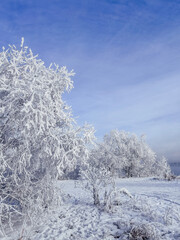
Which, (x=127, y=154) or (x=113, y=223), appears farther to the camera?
(x=127, y=154)

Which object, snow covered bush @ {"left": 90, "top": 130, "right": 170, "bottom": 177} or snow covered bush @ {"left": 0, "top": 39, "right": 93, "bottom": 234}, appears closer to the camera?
snow covered bush @ {"left": 0, "top": 39, "right": 93, "bottom": 234}

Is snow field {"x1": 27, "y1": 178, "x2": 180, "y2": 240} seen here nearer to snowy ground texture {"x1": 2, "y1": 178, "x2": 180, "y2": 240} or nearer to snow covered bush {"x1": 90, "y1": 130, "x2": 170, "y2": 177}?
snowy ground texture {"x1": 2, "y1": 178, "x2": 180, "y2": 240}

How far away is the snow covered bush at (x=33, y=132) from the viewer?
7.34 meters

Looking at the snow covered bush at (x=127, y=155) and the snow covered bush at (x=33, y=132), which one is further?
the snow covered bush at (x=127, y=155)

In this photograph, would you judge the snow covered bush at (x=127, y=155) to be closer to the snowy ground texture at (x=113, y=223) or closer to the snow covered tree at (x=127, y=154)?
the snow covered tree at (x=127, y=154)

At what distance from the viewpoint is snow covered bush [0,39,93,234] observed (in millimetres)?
7344

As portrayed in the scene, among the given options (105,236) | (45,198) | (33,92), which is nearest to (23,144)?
(33,92)

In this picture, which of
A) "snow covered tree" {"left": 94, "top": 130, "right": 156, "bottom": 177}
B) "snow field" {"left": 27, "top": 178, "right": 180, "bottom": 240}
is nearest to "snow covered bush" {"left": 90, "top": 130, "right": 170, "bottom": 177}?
"snow covered tree" {"left": 94, "top": 130, "right": 156, "bottom": 177}

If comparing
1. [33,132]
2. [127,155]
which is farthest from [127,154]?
[33,132]

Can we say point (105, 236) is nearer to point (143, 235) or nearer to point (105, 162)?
point (143, 235)

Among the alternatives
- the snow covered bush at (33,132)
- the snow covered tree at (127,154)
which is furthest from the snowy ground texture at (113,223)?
the snow covered tree at (127,154)

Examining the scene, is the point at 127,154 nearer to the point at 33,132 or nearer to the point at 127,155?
the point at 127,155

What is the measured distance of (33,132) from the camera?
7.45 meters

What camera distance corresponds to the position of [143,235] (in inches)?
265
